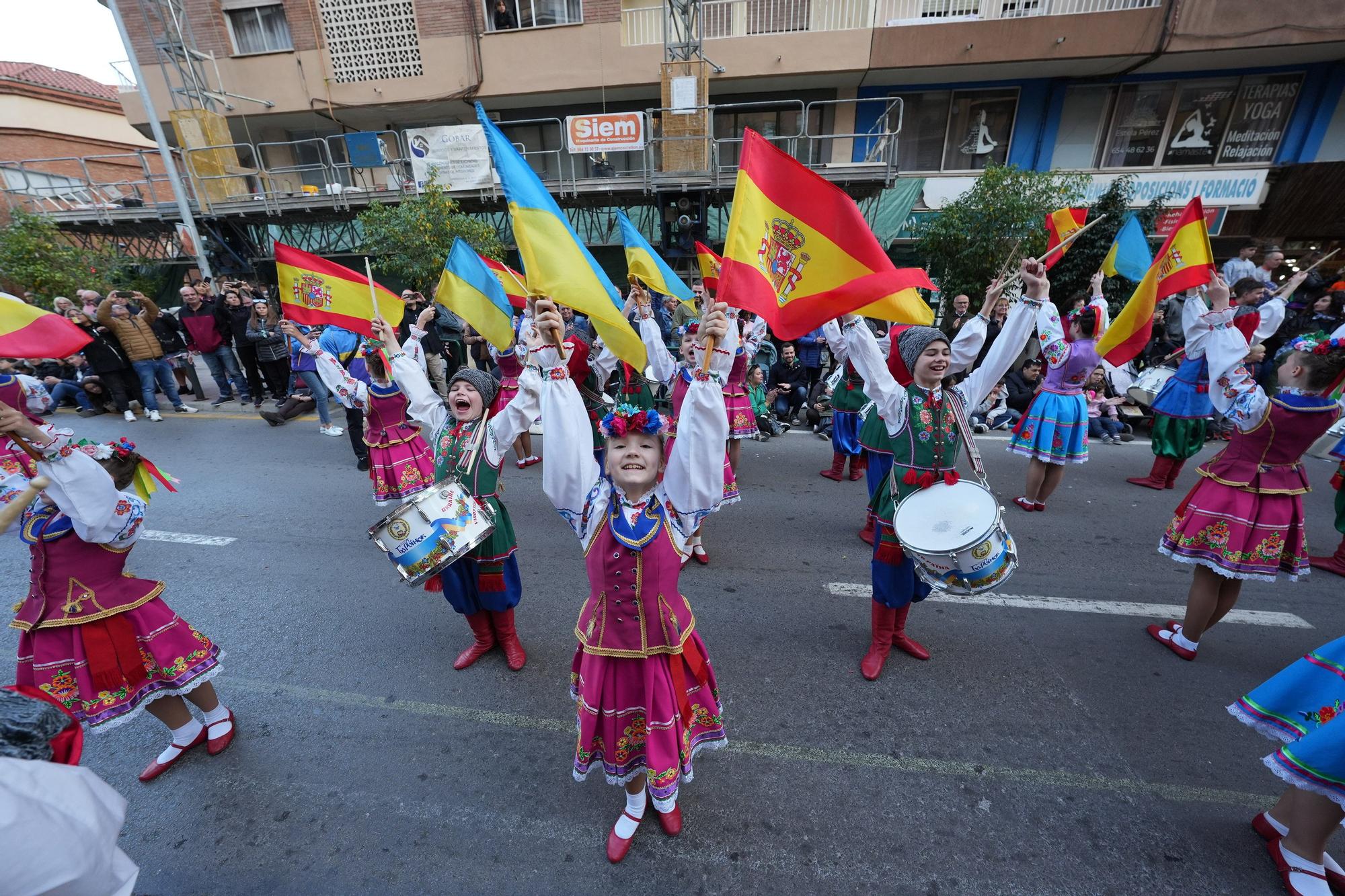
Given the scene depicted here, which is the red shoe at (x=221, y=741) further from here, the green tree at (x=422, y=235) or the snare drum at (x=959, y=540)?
the green tree at (x=422, y=235)

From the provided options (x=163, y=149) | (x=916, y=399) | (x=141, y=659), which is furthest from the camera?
(x=163, y=149)

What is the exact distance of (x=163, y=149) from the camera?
42.9 ft

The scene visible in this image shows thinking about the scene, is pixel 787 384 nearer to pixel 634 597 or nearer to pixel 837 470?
pixel 837 470

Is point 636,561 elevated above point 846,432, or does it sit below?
above

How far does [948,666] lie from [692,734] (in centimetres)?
199

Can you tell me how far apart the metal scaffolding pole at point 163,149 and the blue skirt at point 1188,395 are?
18295 mm

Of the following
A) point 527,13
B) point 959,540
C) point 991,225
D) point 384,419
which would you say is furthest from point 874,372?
point 527,13

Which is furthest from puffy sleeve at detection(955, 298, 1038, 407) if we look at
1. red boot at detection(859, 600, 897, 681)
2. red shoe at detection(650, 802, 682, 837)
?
red shoe at detection(650, 802, 682, 837)

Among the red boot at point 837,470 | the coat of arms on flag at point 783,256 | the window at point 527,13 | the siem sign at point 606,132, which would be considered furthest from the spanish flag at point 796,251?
the window at point 527,13

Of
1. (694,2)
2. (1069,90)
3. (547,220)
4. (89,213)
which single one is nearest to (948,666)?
(547,220)

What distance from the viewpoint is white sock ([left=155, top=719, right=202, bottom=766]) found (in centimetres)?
297

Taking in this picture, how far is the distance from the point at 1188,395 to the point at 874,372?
18.2 ft

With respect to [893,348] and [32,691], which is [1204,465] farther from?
[32,691]

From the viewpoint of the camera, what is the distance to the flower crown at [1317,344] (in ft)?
9.84
